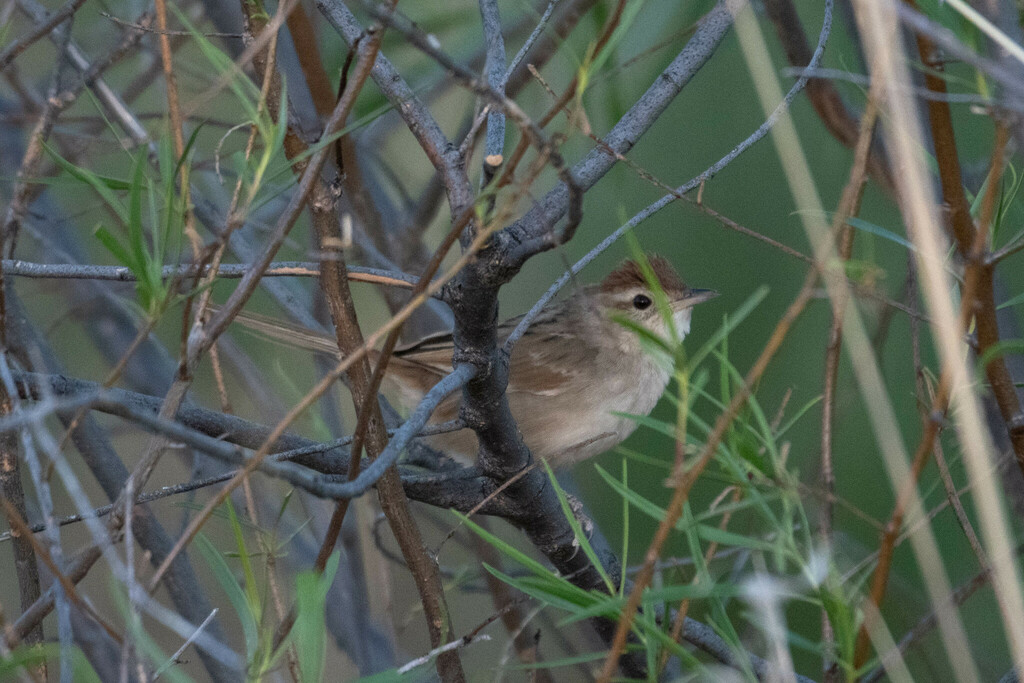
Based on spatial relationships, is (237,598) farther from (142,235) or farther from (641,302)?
(641,302)

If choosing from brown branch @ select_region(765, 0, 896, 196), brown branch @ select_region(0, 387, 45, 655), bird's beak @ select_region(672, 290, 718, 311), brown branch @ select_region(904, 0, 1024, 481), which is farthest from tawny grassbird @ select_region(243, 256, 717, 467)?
brown branch @ select_region(904, 0, 1024, 481)

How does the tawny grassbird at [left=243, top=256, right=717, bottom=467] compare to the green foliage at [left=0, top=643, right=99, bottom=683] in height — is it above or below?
above

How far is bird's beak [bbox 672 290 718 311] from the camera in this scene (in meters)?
3.52

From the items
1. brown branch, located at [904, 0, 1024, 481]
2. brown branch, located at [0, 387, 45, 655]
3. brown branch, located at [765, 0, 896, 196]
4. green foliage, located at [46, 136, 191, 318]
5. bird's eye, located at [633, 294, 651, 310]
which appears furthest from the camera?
bird's eye, located at [633, 294, 651, 310]

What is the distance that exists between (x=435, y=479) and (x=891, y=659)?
3.70 feet

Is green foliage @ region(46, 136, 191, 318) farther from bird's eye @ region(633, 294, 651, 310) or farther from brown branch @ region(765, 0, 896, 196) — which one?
bird's eye @ region(633, 294, 651, 310)

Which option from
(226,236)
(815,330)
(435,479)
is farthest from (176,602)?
(815,330)

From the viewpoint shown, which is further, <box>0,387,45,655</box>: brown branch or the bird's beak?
the bird's beak

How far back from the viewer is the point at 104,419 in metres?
4.26

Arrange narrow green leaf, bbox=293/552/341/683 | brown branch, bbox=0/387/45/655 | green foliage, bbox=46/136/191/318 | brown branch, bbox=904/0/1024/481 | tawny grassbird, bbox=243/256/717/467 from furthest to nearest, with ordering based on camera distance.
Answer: tawny grassbird, bbox=243/256/717/467 < brown branch, bbox=0/387/45/655 < brown branch, bbox=904/0/1024/481 < green foliage, bbox=46/136/191/318 < narrow green leaf, bbox=293/552/341/683

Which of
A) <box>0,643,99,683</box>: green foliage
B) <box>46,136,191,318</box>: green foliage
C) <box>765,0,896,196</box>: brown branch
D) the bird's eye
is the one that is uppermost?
<box>765,0,896,196</box>: brown branch

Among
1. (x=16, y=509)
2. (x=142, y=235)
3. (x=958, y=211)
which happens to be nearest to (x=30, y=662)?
(x=142, y=235)

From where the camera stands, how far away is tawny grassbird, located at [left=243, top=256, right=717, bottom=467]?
3.45 metres

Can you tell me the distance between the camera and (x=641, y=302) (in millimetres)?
3785
